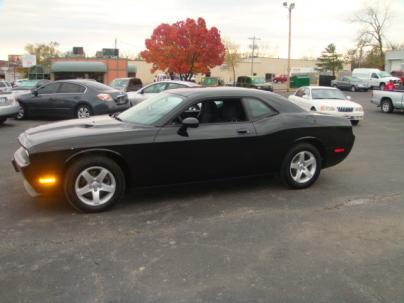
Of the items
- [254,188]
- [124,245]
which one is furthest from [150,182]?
[254,188]

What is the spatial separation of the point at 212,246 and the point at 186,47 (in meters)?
35.8

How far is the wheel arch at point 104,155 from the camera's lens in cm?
480

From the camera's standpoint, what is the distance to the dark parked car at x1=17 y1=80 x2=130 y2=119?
13.6 metres

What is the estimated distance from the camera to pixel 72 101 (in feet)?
44.8

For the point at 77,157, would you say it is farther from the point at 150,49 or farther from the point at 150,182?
the point at 150,49

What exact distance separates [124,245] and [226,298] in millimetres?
1335

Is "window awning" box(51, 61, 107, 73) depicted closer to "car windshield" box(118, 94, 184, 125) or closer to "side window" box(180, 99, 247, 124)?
"car windshield" box(118, 94, 184, 125)

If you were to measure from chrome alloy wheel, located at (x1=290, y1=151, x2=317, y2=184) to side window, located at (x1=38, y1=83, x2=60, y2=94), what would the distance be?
10.5 meters

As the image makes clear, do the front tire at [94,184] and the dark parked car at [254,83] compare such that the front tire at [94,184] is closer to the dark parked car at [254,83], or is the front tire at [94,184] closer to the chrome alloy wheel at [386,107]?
the chrome alloy wheel at [386,107]

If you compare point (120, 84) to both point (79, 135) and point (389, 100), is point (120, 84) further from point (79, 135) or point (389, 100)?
point (79, 135)

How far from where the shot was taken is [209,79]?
4744 cm

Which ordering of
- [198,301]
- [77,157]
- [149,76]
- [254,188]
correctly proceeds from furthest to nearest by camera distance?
[149,76] → [254,188] → [77,157] → [198,301]

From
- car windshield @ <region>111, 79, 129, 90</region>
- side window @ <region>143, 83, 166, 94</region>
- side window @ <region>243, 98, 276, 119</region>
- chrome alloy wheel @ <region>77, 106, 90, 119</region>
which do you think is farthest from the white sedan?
car windshield @ <region>111, 79, 129, 90</region>

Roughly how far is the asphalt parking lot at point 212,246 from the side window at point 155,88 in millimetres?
9841
